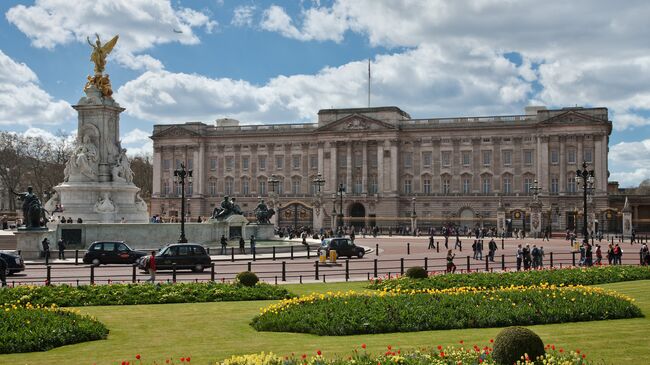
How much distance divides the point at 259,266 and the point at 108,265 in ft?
25.0

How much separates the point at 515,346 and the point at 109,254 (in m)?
31.1

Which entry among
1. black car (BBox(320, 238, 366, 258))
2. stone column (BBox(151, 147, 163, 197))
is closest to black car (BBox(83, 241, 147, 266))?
black car (BBox(320, 238, 366, 258))

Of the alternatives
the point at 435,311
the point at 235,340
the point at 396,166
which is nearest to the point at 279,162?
the point at 396,166

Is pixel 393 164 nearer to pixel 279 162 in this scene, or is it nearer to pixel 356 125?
pixel 356 125

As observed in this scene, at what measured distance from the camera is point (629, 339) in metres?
15.7

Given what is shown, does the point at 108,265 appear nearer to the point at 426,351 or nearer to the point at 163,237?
the point at 163,237

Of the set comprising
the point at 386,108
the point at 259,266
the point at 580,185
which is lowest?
the point at 259,266

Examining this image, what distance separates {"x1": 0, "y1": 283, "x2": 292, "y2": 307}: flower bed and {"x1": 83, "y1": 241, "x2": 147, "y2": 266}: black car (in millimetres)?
15661

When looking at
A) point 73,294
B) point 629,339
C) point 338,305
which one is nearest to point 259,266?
point 73,294

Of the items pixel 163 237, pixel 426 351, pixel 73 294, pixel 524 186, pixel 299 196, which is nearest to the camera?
pixel 426 351

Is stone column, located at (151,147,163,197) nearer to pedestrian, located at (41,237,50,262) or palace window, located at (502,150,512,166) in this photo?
palace window, located at (502,150,512,166)

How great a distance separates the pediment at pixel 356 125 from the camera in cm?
11675

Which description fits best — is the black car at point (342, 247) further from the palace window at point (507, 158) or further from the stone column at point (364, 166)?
the stone column at point (364, 166)

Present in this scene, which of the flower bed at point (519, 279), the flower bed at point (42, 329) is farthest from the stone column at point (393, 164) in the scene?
the flower bed at point (42, 329)
